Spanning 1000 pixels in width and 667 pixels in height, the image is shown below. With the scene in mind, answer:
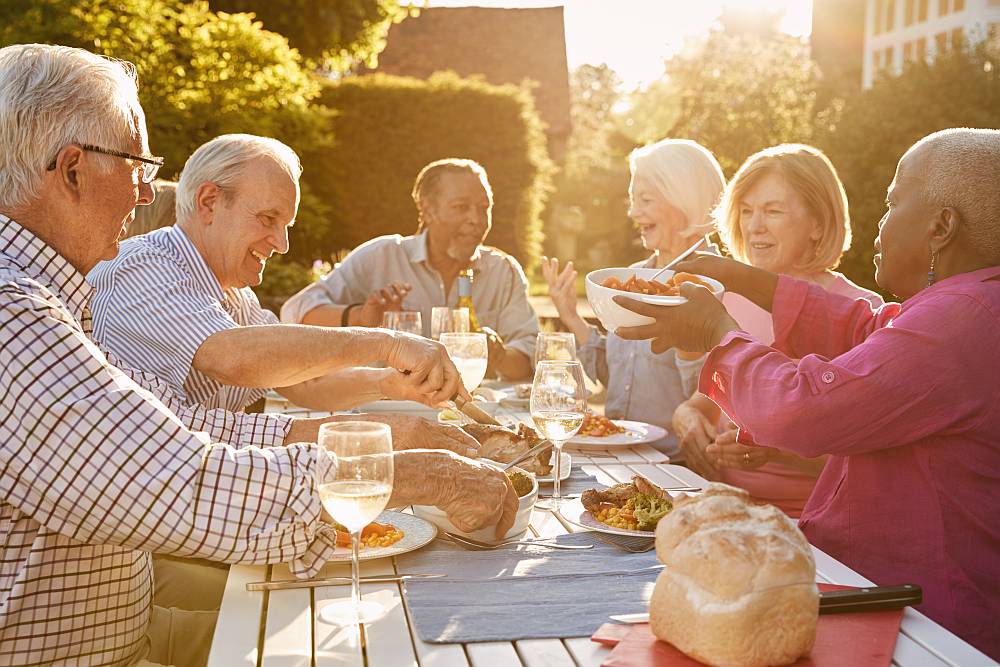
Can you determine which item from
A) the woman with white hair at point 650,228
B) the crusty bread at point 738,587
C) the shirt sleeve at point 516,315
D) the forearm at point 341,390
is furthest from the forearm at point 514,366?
the crusty bread at point 738,587

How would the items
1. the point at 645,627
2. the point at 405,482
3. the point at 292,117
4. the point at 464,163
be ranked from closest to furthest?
the point at 645,627, the point at 405,482, the point at 464,163, the point at 292,117

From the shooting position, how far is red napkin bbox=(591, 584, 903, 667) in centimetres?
145

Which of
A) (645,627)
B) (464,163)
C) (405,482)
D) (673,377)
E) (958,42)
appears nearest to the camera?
(645,627)

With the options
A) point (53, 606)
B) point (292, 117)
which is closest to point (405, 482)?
point (53, 606)

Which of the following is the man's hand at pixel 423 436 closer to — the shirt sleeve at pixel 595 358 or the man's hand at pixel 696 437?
the man's hand at pixel 696 437

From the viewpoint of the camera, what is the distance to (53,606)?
1780 millimetres

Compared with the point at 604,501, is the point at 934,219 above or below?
above

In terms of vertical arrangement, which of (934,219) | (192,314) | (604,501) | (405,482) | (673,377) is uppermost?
(934,219)

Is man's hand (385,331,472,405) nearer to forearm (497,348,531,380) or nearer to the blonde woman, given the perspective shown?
the blonde woman

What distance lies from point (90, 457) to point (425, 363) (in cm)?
113

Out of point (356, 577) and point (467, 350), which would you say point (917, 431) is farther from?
point (467, 350)

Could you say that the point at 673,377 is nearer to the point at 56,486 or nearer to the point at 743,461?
the point at 743,461

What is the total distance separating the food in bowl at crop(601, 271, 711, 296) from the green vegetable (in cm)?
63

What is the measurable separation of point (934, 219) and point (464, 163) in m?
3.50
